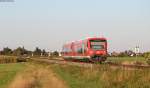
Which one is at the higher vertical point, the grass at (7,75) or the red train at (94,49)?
the red train at (94,49)

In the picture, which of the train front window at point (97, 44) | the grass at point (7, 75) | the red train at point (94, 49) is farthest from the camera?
the train front window at point (97, 44)

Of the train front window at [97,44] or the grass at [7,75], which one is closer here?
the grass at [7,75]

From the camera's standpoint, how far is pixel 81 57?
47406 mm

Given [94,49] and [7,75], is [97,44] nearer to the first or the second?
[94,49]

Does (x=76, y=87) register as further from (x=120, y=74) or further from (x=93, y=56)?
(x=93, y=56)

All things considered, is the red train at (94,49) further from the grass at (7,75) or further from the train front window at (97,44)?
the grass at (7,75)

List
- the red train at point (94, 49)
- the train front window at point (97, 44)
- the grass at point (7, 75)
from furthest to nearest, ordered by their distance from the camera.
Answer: the train front window at point (97, 44) < the red train at point (94, 49) < the grass at point (7, 75)

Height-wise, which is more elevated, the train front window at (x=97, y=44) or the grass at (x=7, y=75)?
the train front window at (x=97, y=44)

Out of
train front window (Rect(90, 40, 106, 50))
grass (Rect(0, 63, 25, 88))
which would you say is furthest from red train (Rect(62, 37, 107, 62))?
grass (Rect(0, 63, 25, 88))

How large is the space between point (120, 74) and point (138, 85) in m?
3.65

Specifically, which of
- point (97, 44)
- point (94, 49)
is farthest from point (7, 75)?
point (97, 44)

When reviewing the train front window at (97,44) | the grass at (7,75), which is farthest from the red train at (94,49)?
the grass at (7,75)

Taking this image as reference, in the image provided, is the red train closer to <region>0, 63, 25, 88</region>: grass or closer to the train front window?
the train front window

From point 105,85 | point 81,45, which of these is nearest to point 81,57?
point 81,45
